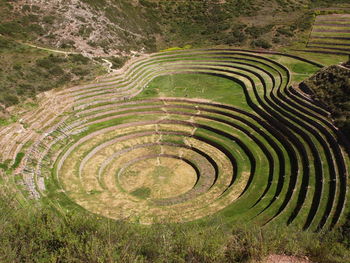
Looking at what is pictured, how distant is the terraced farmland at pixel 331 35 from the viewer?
5944 cm

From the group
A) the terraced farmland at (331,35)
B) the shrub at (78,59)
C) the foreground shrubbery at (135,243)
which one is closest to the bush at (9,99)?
the shrub at (78,59)

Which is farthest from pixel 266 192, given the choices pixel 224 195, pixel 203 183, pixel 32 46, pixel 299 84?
pixel 32 46

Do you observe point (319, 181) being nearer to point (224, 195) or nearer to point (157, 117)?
point (224, 195)

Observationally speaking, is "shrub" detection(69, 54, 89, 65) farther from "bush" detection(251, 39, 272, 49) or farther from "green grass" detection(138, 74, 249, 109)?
"bush" detection(251, 39, 272, 49)

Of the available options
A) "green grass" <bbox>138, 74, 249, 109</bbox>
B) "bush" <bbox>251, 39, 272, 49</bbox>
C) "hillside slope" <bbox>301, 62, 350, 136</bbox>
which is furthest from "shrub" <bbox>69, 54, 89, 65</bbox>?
"hillside slope" <bbox>301, 62, 350, 136</bbox>

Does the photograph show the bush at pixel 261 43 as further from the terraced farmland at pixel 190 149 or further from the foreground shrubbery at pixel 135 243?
the foreground shrubbery at pixel 135 243

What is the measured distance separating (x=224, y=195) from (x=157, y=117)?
1952 cm

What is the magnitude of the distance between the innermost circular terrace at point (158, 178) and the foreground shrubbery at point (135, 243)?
16.0 meters

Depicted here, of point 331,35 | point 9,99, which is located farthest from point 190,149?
point 331,35

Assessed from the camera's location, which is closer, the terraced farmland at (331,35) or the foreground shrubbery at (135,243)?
the foreground shrubbery at (135,243)

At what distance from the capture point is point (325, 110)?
40562 millimetres

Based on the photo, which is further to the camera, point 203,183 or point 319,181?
point 203,183

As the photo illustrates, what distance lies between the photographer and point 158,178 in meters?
40.5

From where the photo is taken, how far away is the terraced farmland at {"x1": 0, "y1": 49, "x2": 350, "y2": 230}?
32625 mm
